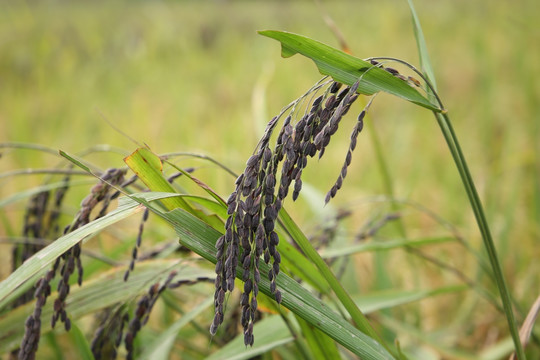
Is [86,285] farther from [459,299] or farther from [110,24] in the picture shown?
[110,24]

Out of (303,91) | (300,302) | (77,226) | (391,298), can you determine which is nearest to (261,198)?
(300,302)

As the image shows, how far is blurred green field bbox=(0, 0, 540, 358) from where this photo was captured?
2203 mm

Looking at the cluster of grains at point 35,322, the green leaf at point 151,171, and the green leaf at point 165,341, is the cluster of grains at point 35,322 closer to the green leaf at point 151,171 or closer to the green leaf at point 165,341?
the green leaf at point 151,171

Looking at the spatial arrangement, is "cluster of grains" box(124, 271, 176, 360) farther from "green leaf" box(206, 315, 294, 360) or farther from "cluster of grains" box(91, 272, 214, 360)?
"green leaf" box(206, 315, 294, 360)

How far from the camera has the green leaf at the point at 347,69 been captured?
0.73 meters

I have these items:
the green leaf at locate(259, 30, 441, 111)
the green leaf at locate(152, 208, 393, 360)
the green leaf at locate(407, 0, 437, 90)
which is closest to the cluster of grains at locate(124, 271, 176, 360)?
the green leaf at locate(152, 208, 393, 360)

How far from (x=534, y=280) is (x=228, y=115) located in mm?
3137

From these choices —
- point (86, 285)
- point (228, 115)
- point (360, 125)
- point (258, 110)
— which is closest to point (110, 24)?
point (228, 115)

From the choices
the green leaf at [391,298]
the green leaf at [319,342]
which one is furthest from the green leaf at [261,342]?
the green leaf at [391,298]

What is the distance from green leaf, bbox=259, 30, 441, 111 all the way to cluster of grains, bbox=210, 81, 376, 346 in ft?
0.28

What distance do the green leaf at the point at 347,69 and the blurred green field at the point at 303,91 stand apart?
0.36 meters

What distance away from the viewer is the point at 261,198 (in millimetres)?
636

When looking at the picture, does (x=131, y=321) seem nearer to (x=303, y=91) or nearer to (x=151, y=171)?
(x=151, y=171)

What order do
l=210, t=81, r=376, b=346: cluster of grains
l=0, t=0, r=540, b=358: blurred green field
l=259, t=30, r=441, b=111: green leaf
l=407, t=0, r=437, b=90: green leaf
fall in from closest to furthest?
l=210, t=81, r=376, b=346: cluster of grains, l=259, t=30, r=441, b=111: green leaf, l=407, t=0, r=437, b=90: green leaf, l=0, t=0, r=540, b=358: blurred green field
